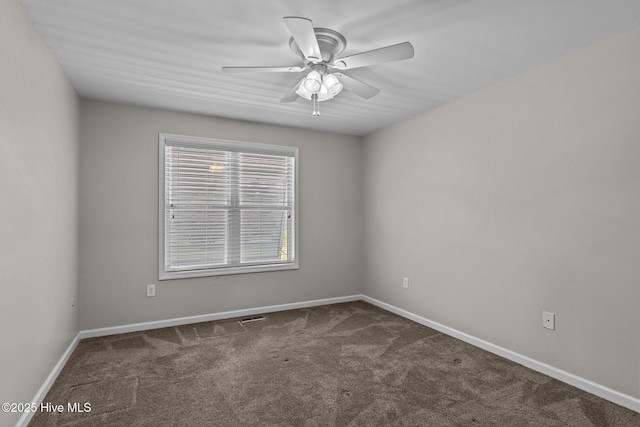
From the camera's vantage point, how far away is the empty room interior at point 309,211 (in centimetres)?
199

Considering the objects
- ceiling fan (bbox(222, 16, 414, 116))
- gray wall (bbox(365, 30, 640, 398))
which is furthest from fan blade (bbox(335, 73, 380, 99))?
gray wall (bbox(365, 30, 640, 398))

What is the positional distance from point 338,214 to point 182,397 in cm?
296

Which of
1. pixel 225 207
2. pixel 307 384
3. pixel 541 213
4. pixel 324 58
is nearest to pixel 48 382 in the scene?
pixel 307 384

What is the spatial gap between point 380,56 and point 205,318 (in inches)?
128

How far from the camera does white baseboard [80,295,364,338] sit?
337cm

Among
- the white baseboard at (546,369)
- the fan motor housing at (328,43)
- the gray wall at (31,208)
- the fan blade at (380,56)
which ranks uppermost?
the fan motor housing at (328,43)

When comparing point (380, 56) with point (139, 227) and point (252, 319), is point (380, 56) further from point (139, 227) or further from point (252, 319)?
point (252, 319)

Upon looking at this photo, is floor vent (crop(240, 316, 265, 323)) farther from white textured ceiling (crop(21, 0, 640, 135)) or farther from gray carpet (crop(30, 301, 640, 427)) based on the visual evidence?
white textured ceiling (crop(21, 0, 640, 135))

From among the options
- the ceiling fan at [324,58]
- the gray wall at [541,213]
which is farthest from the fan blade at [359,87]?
the gray wall at [541,213]

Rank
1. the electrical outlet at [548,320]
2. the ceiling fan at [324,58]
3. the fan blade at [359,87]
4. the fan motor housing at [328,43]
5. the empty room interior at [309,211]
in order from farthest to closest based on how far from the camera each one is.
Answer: the electrical outlet at [548,320]
the fan blade at [359,87]
the fan motor housing at [328,43]
the empty room interior at [309,211]
the ceiling fan at [324,58]

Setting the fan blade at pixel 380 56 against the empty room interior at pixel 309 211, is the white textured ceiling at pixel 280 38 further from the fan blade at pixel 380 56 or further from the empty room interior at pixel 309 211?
the fan blade at pixel 380 56

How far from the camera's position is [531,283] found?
2.68 meters

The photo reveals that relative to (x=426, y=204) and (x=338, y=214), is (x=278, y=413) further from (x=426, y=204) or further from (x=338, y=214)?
(x=338, y=214)

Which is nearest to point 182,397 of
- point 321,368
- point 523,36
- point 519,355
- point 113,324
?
point 321,368
